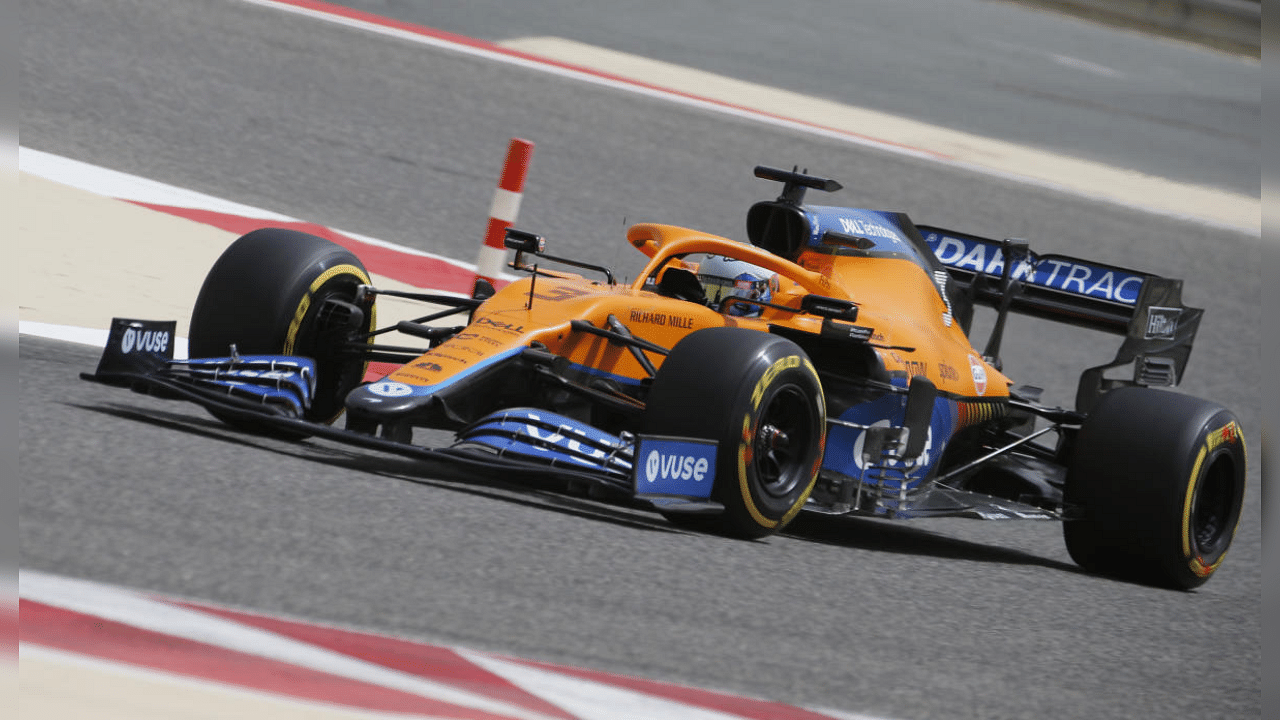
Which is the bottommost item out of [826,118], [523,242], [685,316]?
[685,316]

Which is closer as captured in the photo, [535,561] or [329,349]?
[535,561]

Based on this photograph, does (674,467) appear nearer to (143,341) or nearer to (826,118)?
(143,341)

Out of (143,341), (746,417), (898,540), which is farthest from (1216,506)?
(143,341)

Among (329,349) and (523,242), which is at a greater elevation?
(523,242)

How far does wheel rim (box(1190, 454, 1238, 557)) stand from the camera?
22.9 feet

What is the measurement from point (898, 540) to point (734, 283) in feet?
4.09

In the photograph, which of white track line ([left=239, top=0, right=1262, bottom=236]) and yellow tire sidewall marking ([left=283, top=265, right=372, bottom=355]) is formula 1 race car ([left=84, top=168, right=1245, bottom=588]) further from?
white track line ([left=239, top=0, right=1262, bottom=236])

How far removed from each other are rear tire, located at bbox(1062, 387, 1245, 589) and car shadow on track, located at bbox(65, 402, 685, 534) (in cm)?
193

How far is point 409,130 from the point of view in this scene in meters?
12.3

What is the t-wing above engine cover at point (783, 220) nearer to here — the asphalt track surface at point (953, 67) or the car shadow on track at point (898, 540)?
the car shadow on track at point (898, 540)

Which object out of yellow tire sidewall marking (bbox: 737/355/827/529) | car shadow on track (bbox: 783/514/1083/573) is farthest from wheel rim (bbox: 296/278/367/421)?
car shadow on track (bbox: 783/514/1083/573)

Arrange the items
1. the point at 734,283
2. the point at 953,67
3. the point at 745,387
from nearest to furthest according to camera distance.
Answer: the point at 745,387 < the point at 734,283 < the point at 953,67

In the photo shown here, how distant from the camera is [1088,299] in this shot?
7.93 meters

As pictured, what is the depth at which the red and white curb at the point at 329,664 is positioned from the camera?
3.30m
